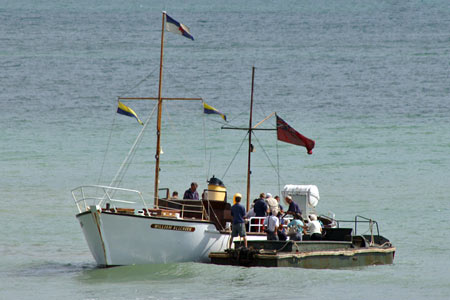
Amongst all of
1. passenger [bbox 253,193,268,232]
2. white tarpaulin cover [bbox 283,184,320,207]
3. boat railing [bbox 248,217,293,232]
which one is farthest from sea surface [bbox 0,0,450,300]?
white tarpaulin cover [bbox 283,184,320,207]

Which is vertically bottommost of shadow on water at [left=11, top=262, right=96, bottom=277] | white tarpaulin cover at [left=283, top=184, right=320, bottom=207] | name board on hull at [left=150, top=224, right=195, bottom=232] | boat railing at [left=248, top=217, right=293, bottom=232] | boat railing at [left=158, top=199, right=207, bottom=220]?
shadow on water at [left=11, top=262, right=96, bottom=277]

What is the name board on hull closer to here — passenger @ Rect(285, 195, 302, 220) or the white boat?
the white boat

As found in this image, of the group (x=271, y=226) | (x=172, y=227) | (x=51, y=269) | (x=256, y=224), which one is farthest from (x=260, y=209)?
(x=51, y=269)

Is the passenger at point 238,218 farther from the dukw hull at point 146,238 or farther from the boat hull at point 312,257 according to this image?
the dukw hull at point 146,238

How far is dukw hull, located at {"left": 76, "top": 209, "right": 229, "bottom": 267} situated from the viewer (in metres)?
26.0

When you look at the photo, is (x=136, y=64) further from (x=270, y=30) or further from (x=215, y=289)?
(x=215, y=289)

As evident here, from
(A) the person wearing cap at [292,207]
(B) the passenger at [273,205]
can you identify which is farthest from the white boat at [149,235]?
(A) the person wearing cap at [292,207]

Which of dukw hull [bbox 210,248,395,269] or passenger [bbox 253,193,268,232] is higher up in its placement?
passenger [bbox 253,193,268,232]

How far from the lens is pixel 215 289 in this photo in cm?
2347

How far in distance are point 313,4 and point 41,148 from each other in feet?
229

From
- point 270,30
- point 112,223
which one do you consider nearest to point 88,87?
point 270,30

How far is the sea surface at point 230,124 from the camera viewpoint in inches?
1006

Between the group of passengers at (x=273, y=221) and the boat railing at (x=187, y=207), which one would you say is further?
the boat railing at (x=187, y=207)

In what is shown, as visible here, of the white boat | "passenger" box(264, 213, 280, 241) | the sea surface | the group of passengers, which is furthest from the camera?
"passenger" box(264, 213, 280, 241)
